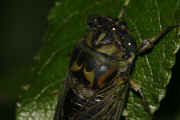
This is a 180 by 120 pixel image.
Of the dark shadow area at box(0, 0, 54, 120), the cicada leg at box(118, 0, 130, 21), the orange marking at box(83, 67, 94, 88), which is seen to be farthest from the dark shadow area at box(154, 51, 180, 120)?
the dark shadow area at box(0, 0, 54, 120)

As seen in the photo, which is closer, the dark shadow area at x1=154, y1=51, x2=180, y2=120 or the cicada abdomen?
the cicada abdomen

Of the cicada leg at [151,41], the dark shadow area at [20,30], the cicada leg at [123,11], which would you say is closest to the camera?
the cicada leg at [151,41]

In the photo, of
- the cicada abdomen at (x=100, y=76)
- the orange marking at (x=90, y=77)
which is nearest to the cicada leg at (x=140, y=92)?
the cicada abdomen at (x=100, y=76)

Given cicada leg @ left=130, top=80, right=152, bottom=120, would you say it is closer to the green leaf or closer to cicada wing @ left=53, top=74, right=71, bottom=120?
the green leaf

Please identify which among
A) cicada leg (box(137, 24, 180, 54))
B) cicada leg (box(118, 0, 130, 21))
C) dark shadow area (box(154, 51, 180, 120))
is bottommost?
dark shadow area (box(154, 51, 180, 120))

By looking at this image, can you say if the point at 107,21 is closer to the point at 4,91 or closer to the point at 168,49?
the point at 168,49

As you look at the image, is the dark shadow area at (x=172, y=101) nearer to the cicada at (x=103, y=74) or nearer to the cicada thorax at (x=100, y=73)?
the cicada at (x=103, y=74)

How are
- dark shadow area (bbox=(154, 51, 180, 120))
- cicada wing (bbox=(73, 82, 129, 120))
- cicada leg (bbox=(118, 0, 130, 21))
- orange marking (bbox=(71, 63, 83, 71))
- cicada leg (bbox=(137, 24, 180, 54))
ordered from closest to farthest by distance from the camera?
1. cicada leg (bbox=(137, 24, 180, 54))
2. cicada wing (bbox=(73, 82, 129, 120))
3. orange marking (bbox=(71, 63, 83, 71))
4. cicada leg (bbox=(118, 0, 130, 21))
5. dark shadow area (bbox=(154, 51, 180, 120))
